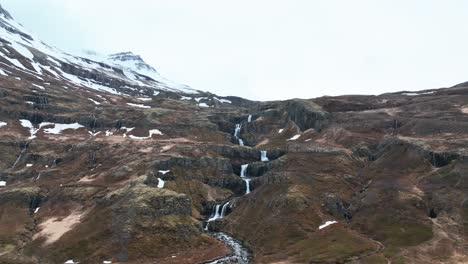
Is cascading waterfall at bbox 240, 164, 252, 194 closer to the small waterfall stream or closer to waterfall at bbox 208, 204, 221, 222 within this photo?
the small waterfall stream

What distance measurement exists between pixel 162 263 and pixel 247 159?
238 feet

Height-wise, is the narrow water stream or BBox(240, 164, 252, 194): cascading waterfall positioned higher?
BBox(240, 164, 252, 194): cascading waterfall

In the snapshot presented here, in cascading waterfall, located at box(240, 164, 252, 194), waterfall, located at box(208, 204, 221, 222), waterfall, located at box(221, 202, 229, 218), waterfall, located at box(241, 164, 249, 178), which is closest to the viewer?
waterfall, located at box(208, 204, 221, 222)

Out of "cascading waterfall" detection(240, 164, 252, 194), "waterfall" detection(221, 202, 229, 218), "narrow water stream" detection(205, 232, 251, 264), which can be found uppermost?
"cascading waterfall" detection(240, 164, 252, 194)

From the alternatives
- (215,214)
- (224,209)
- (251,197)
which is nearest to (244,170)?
(224,209)

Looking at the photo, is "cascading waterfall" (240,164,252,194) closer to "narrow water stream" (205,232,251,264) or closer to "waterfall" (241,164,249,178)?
"waterfall" (241,164,249,178)

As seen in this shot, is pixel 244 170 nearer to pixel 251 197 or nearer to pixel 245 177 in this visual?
pixel 245 177

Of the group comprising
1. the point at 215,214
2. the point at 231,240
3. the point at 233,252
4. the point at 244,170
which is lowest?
the point at 231,240

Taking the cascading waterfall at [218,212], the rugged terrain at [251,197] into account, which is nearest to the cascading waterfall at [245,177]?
the rugged terrain at [251,197]

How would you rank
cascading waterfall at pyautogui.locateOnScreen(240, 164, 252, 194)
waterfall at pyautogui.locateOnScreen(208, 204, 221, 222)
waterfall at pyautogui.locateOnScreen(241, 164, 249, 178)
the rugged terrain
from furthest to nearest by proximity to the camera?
waterfall at pyautogui.locateOnScreen(241, 164, 249, 178), cascading waterfall at pyautogui.locateOnScreen(240, 164, 252, 194), waterfall at pyautogui.locateOnScreen(208, 204, 221, 222), the rugged terrain

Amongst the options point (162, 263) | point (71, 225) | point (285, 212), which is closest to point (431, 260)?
point (285, 212)

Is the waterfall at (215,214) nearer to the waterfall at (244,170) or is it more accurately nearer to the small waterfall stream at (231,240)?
the small waterfall stream at (231,240)

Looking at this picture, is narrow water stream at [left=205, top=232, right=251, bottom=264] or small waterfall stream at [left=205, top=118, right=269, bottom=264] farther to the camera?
small waterfall stream at [left=205, top=118, right=269, bottom=264]

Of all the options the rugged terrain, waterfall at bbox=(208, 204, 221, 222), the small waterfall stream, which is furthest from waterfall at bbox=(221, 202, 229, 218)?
waterfall at bbox=(208, 204, 221, 222)
